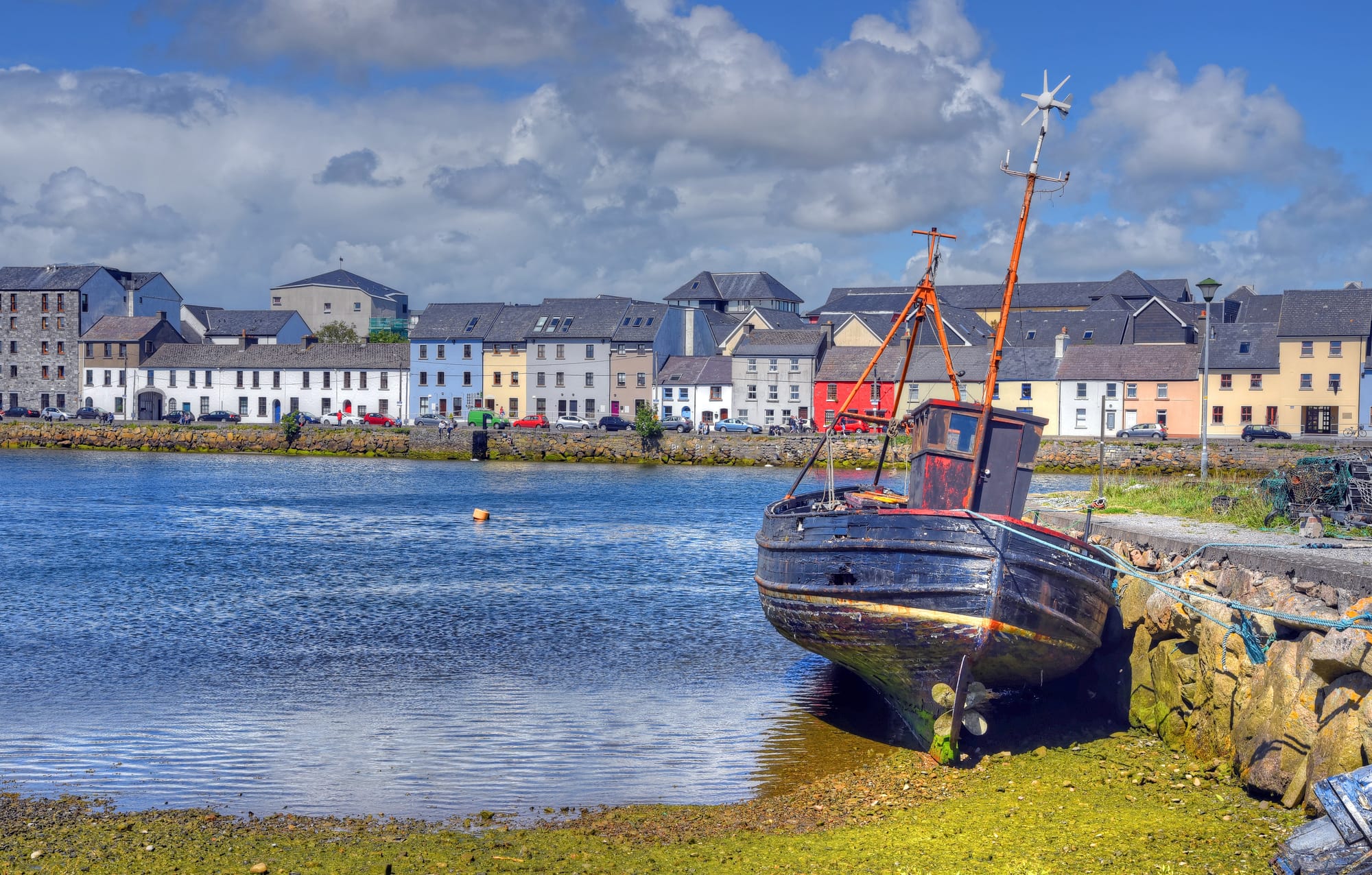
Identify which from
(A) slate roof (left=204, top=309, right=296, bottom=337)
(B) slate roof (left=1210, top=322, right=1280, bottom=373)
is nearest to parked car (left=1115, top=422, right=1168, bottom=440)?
(B) slate roof (left=1210, top=322, right=1280, bottom=373)

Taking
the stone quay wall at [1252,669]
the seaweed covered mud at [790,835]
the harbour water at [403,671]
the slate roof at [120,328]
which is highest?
the slate roof at [120,328]

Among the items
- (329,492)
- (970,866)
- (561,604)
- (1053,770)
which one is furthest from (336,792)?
(329,492)

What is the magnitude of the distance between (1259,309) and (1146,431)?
48.0 metres

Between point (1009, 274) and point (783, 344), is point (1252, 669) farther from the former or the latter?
point (783, 344)

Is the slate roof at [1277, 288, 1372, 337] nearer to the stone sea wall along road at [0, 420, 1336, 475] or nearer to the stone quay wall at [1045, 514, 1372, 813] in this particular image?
the stone sea wall along road at [0, 420, 1336, 475]

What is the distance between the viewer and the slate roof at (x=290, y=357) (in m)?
109

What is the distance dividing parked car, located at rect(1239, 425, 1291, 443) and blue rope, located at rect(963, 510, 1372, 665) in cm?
7033

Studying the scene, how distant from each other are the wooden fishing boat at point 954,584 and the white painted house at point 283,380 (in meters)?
95.6

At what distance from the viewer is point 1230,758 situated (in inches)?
505

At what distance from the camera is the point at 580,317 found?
107562 millimetres

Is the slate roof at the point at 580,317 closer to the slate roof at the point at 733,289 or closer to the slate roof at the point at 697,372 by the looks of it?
the slate roof at the point at 697,372

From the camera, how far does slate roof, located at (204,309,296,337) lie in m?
125

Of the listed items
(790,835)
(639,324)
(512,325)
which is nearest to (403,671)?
(790,835)

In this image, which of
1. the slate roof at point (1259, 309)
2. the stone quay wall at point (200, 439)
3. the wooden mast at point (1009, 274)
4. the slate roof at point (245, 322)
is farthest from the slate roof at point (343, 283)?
the wooden mast at point (1009, 274)
